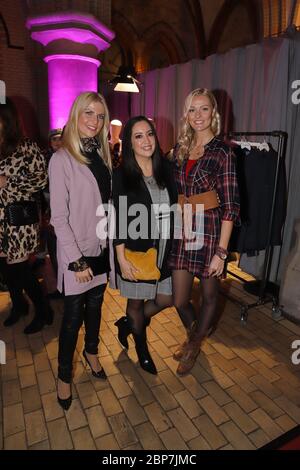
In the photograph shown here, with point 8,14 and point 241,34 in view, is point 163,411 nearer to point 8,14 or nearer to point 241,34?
point 8,14

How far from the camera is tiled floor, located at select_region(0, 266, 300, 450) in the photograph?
1.96 meters

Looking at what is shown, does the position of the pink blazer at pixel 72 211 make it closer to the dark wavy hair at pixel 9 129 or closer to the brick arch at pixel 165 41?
the dark wavy hair at pixel 9 129

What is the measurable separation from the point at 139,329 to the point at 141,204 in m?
0.91

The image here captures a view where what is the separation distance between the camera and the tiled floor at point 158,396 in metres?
1.96

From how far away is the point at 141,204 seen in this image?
1.99 metres

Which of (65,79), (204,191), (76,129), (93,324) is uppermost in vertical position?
(65,79)

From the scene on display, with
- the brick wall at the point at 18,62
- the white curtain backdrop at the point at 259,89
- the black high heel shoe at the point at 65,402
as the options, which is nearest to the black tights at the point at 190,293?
the black high heel shoe at the point at 65,402

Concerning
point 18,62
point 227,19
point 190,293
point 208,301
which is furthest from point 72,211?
point 227,19

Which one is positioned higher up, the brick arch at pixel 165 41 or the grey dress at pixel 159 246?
the brick arch at pixel 165 41

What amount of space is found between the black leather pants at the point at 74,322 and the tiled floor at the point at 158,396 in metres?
0.29

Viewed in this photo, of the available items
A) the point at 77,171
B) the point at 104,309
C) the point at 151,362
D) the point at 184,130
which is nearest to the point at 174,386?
the point at 151,362

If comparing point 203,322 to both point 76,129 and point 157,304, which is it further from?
point 76,129

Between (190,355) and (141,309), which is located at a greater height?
(141,309)

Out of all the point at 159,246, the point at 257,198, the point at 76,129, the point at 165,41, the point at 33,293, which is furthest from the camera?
the point at 165,41
